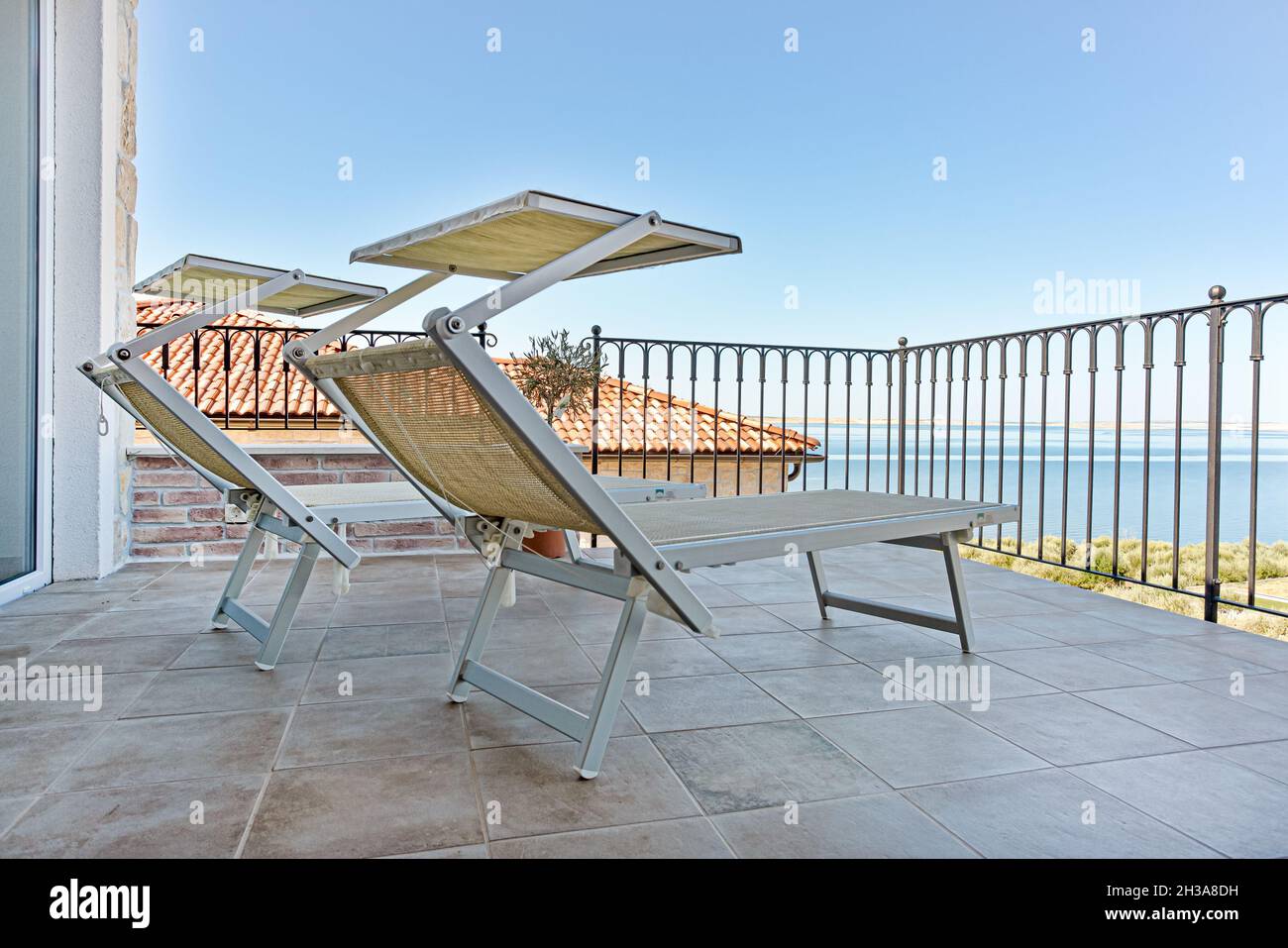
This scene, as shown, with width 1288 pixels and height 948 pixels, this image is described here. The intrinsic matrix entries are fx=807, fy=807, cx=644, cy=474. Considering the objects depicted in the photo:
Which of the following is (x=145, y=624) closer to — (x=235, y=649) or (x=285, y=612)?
(x=235, y=649)

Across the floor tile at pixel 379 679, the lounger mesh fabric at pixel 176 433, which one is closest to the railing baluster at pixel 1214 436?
the floor tile at pixel 379 679

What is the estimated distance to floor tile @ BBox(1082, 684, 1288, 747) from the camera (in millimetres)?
1780

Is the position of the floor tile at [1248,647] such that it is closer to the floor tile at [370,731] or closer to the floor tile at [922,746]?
the floor tile at [922,746]

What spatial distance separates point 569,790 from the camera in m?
1.50

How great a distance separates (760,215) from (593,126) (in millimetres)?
4531

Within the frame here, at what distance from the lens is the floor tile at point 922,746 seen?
1.58 m

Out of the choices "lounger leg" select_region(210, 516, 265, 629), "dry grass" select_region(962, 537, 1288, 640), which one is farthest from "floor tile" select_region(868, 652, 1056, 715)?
"lounger leg" select_region(210, 516, 265, 629)

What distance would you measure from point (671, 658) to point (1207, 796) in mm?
1330

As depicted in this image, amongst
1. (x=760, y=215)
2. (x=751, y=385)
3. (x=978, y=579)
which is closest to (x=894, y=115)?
(x=760, y=215)

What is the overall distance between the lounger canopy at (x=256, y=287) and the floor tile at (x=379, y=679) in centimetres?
115

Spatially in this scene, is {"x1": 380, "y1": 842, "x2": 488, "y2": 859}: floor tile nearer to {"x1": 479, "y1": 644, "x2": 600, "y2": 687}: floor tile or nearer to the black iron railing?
{"x1": 479, "y1": 644, "x2": 600, "y2": 687}: floor tile

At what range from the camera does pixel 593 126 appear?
47.9 ft

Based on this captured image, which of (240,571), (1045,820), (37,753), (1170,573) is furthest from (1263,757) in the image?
(1170,573)
